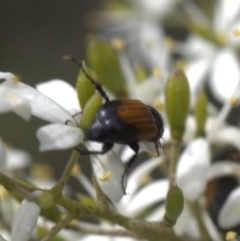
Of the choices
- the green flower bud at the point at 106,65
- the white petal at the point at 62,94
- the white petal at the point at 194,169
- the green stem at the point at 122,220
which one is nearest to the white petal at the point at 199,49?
the green flower bud at the point at 106,65

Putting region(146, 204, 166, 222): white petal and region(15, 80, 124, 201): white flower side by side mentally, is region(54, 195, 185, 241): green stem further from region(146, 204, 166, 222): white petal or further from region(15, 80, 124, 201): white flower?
region(146, 204, 166, 222): white petal

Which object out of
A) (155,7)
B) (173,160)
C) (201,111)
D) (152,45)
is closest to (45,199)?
(173,160)

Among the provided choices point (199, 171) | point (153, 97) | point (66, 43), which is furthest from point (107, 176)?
point (66, 43)

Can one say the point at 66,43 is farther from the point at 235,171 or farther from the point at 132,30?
the point at 235,171

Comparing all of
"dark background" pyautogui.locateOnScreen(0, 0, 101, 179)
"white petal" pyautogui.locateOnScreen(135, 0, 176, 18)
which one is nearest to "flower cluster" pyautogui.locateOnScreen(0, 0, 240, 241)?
"white petal" pyautogui.locateOnScreen(135, 0, 176, 18)

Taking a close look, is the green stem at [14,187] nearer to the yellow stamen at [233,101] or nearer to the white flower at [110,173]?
the white flower at [110,173]
